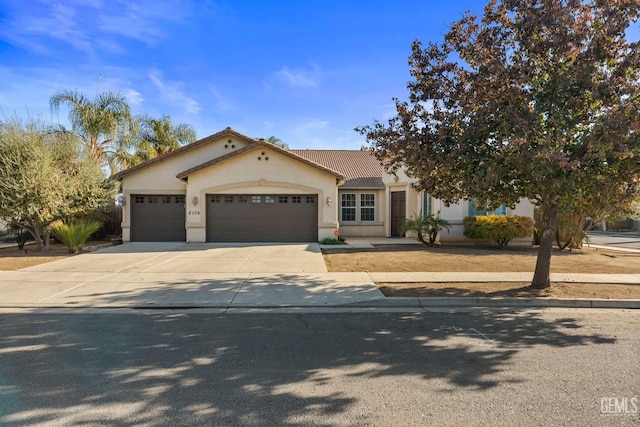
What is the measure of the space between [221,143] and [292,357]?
1638 centimetres

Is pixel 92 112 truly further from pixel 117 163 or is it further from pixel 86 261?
pixel 86 261

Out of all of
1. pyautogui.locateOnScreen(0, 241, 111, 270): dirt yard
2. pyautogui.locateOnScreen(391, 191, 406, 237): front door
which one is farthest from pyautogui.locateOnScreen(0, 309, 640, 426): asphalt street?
pyautogui.locateOnScreen(391, 191, 406, 237): front door

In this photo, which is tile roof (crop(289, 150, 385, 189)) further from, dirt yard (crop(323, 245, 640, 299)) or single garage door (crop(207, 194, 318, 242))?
dirt yard (crop(323, 245, 640, 299))

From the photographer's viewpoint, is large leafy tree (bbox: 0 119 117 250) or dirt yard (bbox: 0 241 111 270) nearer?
dirt yard (bbox: 0 241 111 270)

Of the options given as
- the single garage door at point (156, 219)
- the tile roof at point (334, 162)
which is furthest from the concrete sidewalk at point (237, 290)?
the tile roof at point (334, 162)

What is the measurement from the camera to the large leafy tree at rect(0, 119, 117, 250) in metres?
13.7

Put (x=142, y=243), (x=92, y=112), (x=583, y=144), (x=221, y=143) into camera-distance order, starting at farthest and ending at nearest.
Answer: (x=92, y=112) → (x=221, y=143) → (x=142, y=243) → (x=583, y=144)

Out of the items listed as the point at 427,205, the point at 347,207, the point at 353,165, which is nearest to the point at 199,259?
the point at 347,207

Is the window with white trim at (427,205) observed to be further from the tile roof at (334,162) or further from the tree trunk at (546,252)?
the tree trunk at (546,252)

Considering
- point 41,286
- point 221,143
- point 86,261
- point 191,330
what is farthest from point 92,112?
point 191,330

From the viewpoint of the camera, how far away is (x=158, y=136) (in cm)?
2534

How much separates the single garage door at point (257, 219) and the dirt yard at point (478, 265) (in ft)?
10.6

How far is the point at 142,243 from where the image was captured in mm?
17531

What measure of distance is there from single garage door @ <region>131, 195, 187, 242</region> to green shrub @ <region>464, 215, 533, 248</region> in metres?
13.5
